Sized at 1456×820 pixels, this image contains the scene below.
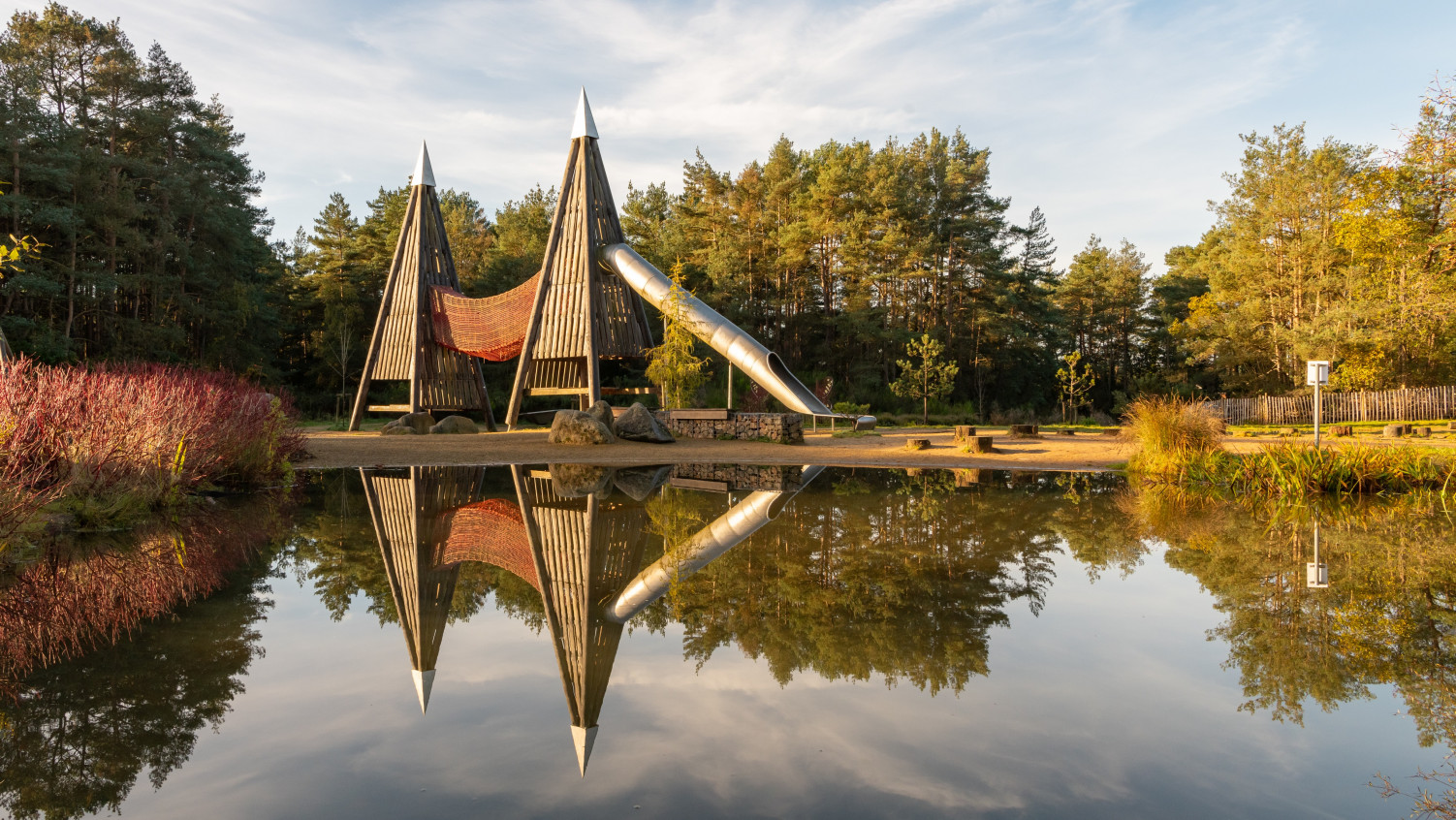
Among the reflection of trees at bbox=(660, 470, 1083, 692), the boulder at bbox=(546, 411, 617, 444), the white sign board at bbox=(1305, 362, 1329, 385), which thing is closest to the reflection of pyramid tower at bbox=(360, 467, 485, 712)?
the reflection of trees at bbox=(660, 470, 1083, 692)

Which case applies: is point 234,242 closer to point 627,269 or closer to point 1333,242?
point 627,269

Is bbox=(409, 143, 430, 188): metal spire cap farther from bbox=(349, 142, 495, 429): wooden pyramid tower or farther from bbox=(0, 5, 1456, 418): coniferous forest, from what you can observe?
bbox=(0, 5, 1456, 418): coniferous forest

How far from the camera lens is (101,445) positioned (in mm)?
7609

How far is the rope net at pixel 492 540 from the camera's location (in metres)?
6.11

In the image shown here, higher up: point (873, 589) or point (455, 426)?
point (455, 426)

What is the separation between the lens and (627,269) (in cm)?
2048

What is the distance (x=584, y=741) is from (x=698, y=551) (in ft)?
11.1

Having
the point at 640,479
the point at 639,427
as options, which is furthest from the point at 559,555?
the point at 639,427

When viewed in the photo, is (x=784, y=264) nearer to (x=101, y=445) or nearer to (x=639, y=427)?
(x=639, y=427)

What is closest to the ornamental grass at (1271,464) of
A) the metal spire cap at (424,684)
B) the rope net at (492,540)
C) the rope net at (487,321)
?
the rope net at (492,540)

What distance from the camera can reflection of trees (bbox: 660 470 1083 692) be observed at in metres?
4.12

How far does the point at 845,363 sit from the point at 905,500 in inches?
1089

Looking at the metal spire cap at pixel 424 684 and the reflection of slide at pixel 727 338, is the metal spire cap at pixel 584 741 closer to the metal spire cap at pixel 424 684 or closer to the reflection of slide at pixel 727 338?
the metal spire cap at pixel 424 684

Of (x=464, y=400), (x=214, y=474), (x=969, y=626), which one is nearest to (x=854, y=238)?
(x=464, y=400)
